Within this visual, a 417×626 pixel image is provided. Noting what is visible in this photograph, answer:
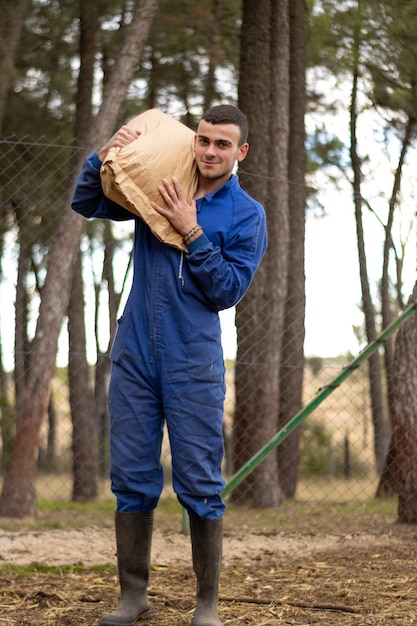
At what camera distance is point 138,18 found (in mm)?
7496

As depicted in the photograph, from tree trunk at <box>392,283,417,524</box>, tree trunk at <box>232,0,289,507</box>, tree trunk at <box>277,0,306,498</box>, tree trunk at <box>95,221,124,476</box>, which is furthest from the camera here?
tree trunk at <box>95,221,124,476</box>

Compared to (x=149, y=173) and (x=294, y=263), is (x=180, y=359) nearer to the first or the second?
(x=149, y=173)

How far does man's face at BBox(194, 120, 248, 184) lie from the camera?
3.08 meters

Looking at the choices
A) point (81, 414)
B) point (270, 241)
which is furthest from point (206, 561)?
point (81, 414)

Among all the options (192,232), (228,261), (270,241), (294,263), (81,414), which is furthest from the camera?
(81,414)

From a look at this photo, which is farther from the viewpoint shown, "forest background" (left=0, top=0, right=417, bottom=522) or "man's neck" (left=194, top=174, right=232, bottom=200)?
"forest background" (left=0, top=0, right=417, bottom=522)

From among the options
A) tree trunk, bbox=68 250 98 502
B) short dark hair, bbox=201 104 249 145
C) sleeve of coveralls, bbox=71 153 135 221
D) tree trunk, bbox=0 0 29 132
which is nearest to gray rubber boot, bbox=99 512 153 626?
sleeve of coveralls, bbox=71 153 135 221

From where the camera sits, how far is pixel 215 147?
309cm

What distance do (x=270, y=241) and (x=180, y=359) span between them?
→ 4686 millimetres

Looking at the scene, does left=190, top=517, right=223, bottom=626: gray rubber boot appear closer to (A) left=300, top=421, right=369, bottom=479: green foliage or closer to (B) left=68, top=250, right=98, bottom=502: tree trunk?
(B) left=68, top=250, right=98, bottom=502: tree trunk

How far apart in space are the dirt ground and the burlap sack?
1.55 meters

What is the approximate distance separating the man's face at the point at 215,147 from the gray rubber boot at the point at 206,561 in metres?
1.27

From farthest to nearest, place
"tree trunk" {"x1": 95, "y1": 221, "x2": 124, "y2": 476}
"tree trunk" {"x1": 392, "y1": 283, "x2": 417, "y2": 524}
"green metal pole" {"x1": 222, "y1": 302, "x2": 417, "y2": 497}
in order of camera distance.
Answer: "tree trunk" {"x1": 95, "y1": 221, "x2": 124, "y2": 476}, "tree trunk" {"x1": 392, "y1": 283, "x2": 417, "y2": 524}, "green metal pole" {"x1": 222, "y1": 302, "x2": 417, "y2": 497}

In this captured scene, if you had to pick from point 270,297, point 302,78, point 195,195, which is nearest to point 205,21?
point 302,78
